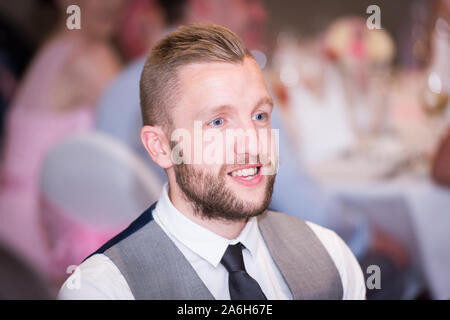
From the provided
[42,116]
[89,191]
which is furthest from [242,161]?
[42,116]

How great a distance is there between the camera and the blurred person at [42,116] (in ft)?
5.66

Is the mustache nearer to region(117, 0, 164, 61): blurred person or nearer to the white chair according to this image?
the white chair

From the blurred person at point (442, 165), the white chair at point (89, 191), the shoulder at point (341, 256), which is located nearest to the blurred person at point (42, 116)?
the white chair at point (89, 191)

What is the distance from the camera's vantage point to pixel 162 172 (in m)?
0.87

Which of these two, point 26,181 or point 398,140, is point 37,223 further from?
point 398,140

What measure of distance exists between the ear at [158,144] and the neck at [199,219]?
3cm

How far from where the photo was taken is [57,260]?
1.30 meters

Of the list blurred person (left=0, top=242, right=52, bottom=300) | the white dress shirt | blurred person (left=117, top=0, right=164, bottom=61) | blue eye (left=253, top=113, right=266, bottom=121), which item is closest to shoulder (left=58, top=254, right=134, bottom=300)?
the white dress shirt

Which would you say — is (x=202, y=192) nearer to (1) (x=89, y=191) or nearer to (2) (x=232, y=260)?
(2) (x=232, y=260)

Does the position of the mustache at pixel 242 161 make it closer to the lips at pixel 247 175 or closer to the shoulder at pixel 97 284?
the lips at pixel 247 175

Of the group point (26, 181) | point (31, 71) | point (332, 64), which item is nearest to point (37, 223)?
point (26, 181)

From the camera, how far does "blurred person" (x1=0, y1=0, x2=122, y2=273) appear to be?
5.66 ft

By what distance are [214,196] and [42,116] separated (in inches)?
53.7

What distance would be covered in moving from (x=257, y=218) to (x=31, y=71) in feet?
4.68
